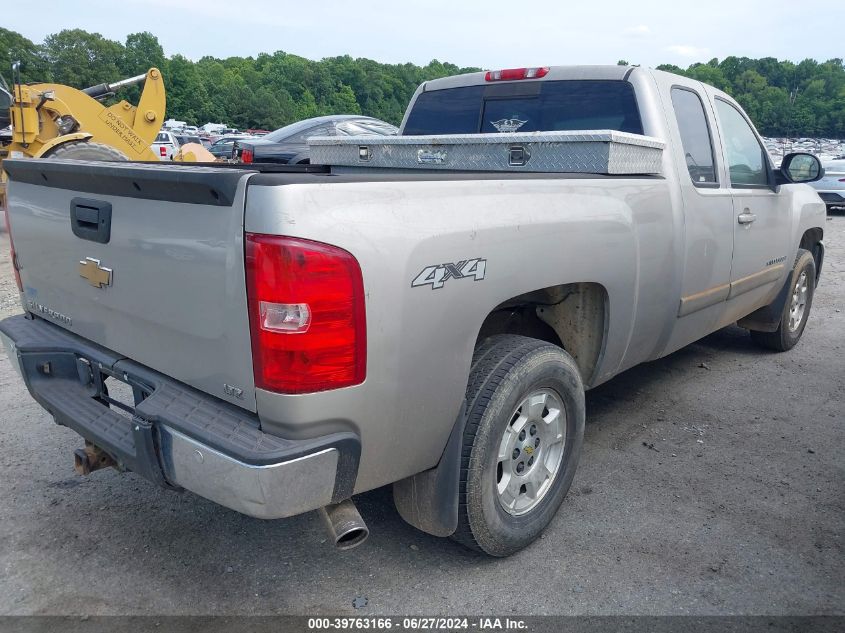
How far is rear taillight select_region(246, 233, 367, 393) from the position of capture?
1975mm

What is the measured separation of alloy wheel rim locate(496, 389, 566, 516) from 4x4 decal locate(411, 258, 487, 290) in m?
0.63

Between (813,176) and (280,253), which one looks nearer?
(280,253)

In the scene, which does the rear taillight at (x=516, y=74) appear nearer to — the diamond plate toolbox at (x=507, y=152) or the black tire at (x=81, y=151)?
the diamond plate toolbox at (x=507, y=152)

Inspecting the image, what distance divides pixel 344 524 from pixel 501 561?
0.92m

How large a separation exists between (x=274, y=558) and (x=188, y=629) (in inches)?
19.7

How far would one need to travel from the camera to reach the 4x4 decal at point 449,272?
2.22 metres

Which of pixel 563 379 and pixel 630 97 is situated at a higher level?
pixel 630 97

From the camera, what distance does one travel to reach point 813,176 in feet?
16.3

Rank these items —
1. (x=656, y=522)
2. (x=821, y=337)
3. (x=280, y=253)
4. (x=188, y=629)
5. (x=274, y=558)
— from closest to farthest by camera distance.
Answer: (x=280, y=253) → (x=188, y=629) → (x=274, y=558) → (x=656, y=522) → (x=821, y=337)

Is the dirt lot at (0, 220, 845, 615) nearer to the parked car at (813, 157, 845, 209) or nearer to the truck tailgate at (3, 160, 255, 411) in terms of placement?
the truck tailgate at (3, 160, 255, 411)

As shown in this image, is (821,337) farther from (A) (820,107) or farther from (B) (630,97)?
(A) (820,107)

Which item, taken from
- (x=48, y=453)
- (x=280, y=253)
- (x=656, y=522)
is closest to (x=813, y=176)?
(x=656, y=522)

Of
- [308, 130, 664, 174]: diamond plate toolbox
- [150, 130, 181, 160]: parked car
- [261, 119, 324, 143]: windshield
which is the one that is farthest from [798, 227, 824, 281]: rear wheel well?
[150, 130, 181, 160]: parked car

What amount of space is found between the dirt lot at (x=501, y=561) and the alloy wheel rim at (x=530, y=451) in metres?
0.26
